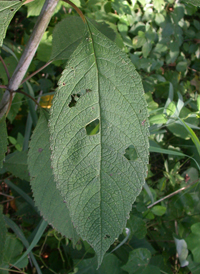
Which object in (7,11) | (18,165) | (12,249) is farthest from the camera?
(12,249)

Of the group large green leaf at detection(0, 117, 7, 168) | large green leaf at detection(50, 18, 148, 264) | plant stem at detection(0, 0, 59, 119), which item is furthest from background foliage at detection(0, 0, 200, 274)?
large green leaf at detection(50, 18, 148, 264)

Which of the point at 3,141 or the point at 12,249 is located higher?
the point at 3,141

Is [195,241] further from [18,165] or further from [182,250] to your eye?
Result: [18,165]

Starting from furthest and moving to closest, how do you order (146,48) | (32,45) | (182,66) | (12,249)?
(182,66), (146,48), (12,249), (32,45)

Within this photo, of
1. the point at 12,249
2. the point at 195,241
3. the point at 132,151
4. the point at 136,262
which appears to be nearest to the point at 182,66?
the point at 132,151

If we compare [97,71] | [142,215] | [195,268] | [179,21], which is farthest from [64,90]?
[179,21]

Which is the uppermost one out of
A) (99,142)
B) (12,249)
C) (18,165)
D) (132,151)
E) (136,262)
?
(99,142)
